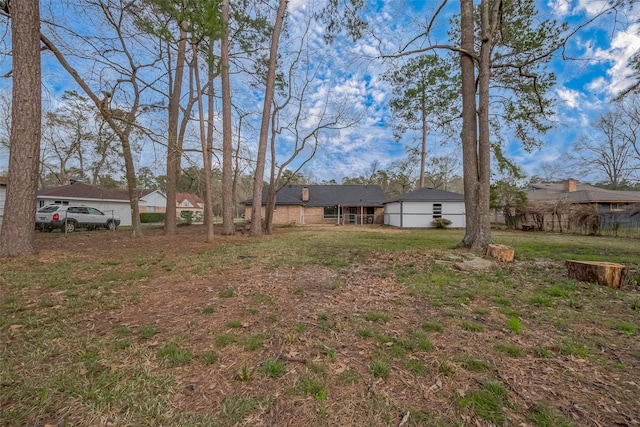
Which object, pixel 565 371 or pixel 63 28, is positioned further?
pixel 63 28

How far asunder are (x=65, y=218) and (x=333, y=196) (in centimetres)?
1955

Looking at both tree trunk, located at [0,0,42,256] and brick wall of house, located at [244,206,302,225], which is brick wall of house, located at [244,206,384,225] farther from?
tree trunk, located at [0,0,42,256]

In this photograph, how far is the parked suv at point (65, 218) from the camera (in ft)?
43.9

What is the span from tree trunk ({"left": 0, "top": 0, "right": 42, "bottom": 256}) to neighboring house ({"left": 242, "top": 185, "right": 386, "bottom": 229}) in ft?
58.7

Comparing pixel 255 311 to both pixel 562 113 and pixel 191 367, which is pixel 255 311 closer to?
pixel 191 367

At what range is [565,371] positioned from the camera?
2.19 metres

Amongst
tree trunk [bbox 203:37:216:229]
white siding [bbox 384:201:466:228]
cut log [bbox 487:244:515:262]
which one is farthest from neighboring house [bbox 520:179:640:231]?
tree trunk [bbox 203:37:216:229]

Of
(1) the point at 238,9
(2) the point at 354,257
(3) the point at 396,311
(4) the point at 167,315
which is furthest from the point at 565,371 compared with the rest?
(1) the point at 238,9

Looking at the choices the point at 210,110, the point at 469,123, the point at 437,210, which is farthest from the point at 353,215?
the point at 469,123

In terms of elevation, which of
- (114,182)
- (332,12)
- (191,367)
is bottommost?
(191,367)

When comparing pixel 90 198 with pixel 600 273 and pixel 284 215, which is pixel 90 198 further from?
pixel 600 273

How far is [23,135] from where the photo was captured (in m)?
5.89

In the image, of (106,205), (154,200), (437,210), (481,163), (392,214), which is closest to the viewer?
(481,163)

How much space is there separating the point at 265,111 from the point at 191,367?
37.6 feet
